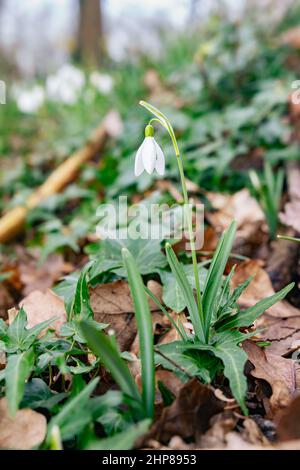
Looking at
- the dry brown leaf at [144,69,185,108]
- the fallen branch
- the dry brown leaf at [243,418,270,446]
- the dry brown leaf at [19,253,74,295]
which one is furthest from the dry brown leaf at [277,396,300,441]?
the dry brown leaf at [144,69,185,108]

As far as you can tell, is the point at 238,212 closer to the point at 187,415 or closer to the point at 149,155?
the point at 149,155

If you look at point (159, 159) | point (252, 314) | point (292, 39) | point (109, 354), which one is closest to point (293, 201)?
point (252, 314)

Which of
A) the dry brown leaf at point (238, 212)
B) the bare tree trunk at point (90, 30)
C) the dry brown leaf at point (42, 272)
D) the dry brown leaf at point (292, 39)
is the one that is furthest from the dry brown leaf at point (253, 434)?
the bare tree trunk at point (90, 30)

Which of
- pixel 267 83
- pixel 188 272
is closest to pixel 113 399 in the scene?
pixel 188 272

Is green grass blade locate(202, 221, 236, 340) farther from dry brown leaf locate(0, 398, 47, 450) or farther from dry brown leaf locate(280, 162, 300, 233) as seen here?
dry brown leaf locate(280, 162, 300, 233)
